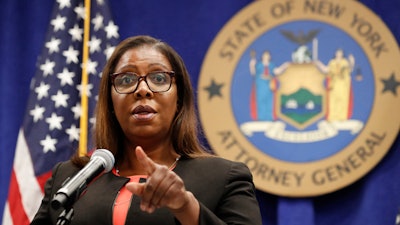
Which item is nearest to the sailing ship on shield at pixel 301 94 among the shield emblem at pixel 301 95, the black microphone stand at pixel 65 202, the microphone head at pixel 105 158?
the shield emblem at pixel 301 95

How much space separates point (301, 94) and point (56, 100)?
1145 mm

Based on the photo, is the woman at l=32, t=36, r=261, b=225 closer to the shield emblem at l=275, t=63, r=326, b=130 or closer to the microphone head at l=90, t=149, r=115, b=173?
the microphone head at l=90, t=149, r=115, b=173

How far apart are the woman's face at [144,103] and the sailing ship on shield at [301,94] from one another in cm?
144

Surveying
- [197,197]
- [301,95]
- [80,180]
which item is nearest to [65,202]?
[80,180]

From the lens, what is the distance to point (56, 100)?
3059 mm

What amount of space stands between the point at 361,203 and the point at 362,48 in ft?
2.27

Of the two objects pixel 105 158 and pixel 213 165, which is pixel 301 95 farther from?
pixel 105 158

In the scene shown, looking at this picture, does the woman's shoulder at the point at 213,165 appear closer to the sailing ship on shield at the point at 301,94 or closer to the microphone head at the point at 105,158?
the microphone head at the point at 105,158

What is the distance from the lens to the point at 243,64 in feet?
9.82

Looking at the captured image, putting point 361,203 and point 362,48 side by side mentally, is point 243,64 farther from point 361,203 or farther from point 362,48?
point 361,203

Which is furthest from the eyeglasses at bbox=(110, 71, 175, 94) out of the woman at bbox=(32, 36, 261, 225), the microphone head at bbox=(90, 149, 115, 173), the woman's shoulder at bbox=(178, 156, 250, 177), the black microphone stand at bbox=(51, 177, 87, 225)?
the black microphone stand at bbox=(51, 177, 87, 225)

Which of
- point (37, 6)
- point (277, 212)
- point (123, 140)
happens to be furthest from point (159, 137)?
point (37, 6)

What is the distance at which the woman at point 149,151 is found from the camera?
1.38 m

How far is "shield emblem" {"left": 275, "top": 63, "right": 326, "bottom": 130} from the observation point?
294 cm
